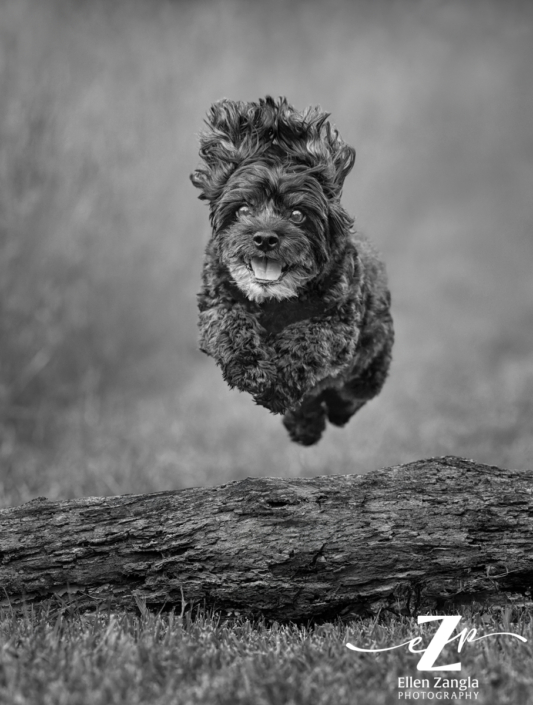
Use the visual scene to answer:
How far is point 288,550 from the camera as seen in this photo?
4.39 meters

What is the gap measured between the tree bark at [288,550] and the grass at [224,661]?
0.14 meters

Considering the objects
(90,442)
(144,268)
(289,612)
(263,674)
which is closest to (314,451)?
(90,442)

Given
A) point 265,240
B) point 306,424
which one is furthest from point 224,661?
point 265,240

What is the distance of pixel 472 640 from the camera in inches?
158

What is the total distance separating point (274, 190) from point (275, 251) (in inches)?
10.1

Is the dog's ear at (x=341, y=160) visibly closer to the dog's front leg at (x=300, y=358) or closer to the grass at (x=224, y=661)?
the dog's front leg at (x=300, y=358)

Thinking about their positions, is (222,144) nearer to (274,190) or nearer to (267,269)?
(274,190)

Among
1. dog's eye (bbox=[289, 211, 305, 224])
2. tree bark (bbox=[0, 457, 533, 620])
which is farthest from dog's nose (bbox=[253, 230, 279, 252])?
tree bark (bbox=[0, 457, 533, 620])

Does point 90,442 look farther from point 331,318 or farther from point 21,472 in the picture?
point 331,318

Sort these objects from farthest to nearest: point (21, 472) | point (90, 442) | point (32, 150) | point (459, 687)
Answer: point (90, 442), point (32, 150), point (21, 472), point (459, 687)

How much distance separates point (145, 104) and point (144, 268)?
280 cm

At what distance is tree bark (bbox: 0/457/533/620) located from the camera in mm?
4402

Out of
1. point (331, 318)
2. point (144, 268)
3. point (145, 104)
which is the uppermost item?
point (145, 104)

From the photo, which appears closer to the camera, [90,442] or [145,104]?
[90,442]
